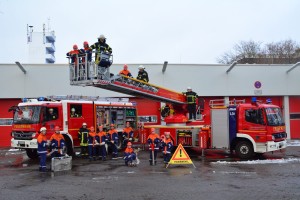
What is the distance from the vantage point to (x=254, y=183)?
9.45 m

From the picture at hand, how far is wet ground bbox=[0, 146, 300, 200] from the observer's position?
8258mm

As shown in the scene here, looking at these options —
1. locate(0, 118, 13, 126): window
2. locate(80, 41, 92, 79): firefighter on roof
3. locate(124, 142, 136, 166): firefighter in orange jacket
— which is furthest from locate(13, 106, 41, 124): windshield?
locate(0, 118, 13, 126): window

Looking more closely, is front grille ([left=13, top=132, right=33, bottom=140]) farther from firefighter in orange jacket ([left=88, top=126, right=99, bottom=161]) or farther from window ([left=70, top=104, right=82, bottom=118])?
firefighter in orange jacket ([left=88, top=126, right=99, bottom=161])

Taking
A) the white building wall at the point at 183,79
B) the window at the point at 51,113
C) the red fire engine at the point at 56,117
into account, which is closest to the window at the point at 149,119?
the white building wall at the point at 183,79

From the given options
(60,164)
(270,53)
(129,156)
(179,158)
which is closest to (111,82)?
(129,156)

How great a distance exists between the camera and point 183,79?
23.0 metres

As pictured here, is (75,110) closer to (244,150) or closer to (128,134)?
(128,134)

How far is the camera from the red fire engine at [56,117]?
14.6m

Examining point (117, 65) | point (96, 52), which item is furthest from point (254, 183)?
point (117, 65)

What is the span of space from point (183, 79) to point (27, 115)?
11.1 m

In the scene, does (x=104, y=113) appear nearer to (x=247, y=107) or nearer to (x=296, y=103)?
(x=247, y=107)

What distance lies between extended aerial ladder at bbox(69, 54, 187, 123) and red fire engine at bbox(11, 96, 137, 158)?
293 cm

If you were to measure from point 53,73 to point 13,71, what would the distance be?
2.40 m

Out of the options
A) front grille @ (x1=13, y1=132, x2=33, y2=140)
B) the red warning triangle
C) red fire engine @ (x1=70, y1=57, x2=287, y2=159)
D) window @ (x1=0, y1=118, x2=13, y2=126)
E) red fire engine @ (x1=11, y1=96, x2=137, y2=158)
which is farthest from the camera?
window @ (x1=0, y1=118, x2=13, y2=126)
